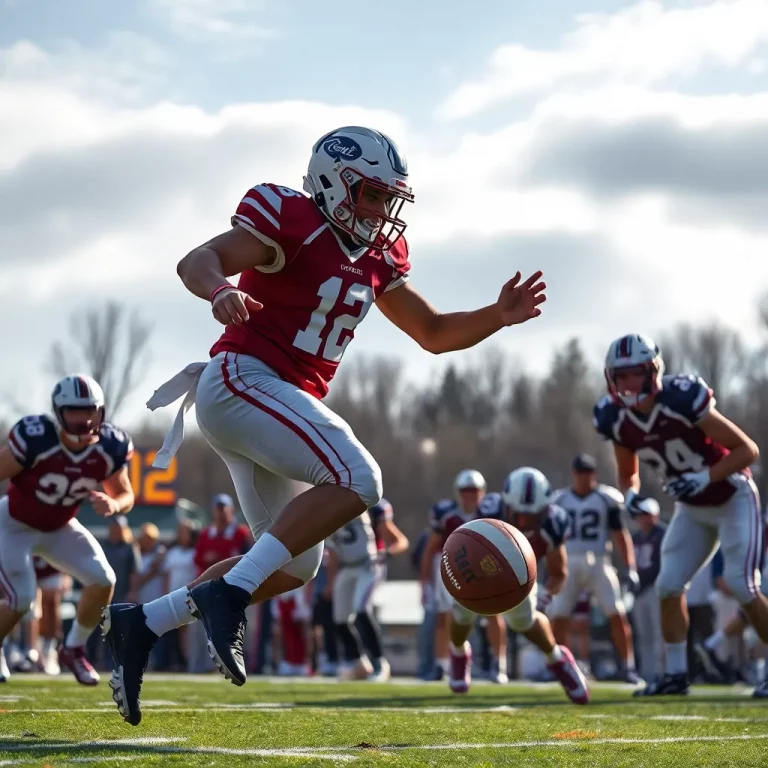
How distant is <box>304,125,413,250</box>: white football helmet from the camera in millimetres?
4336

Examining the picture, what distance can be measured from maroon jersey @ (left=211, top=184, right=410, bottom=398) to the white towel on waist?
0.14 metres

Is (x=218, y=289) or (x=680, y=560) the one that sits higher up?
(x=218, y=289)

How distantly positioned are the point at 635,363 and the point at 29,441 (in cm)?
336

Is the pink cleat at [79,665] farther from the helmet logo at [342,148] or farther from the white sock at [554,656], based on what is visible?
the helmet logo at [342,148]

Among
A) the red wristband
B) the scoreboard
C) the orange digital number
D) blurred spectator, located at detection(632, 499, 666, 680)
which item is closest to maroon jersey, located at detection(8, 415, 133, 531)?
the red wristband

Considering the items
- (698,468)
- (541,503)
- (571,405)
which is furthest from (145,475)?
(571,405)

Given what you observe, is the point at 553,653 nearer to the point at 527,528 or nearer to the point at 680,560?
the point at 680,560

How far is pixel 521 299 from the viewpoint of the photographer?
15.4 ft

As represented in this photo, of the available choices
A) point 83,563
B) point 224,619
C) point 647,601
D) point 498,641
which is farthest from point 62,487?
point 647,601

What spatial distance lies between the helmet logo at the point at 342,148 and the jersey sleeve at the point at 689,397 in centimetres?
320

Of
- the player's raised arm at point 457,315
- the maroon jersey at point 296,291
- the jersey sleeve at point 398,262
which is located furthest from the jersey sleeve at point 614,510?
the maroon jersey at point 296,291

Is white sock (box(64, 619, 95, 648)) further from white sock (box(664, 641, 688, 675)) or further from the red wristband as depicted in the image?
the red wristband

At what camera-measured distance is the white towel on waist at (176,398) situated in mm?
4113

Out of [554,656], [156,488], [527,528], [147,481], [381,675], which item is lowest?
[381,675]
